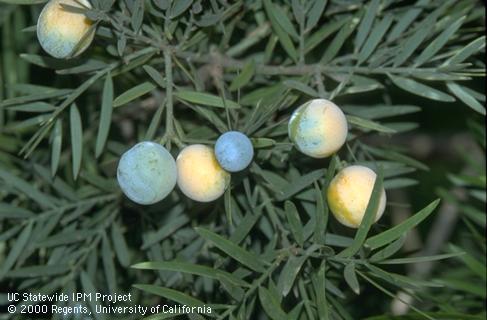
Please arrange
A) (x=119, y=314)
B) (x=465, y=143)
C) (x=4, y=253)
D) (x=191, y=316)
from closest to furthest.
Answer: (x=191, y=316), (x=119, y=314), (x=4, y=253), (x=465, y=143)

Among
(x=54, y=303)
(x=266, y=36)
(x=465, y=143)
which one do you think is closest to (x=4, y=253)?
(x=54, y=303)

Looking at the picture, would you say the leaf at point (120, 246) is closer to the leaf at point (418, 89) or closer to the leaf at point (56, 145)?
the leaf at point (56, 145)

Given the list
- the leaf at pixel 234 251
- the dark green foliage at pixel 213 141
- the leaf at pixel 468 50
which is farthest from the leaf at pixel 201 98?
the leaf at pixel 468 50

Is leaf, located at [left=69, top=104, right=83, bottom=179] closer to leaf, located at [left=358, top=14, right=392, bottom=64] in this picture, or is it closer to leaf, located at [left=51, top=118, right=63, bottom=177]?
leaf, located at [left=51, top=118, right=63, bottom=177]

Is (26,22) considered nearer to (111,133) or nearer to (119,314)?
(111,133)

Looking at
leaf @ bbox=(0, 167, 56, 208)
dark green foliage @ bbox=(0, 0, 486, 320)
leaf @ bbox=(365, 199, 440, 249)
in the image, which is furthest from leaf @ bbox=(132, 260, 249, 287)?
leaf @ bbox=(0, 167, 56, 208)

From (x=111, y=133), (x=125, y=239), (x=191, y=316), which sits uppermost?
(x=111, y=133)
